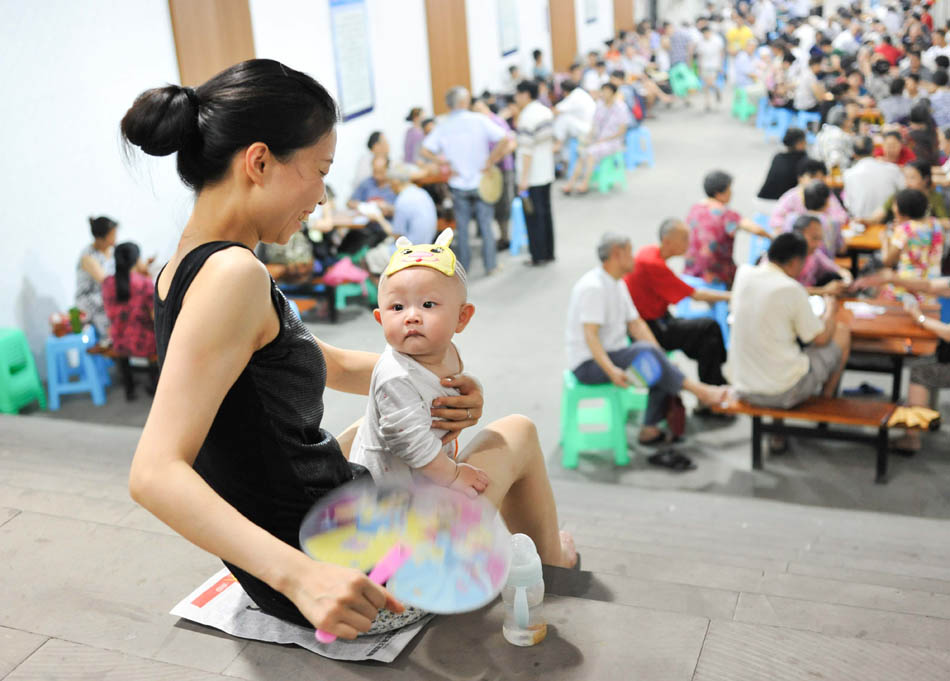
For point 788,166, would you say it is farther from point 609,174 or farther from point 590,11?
point 590,11

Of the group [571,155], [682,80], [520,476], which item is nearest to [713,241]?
[520,476]

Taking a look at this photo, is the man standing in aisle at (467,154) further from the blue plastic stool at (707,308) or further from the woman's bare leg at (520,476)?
the woman's bare leg at (520,476)

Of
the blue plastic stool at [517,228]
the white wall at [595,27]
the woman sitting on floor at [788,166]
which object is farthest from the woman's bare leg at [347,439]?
the white wall at [595,27]

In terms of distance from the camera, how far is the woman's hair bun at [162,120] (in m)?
1.65

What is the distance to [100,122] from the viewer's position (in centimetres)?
670

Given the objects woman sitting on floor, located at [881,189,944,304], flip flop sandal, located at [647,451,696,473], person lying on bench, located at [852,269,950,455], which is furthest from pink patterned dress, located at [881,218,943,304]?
flip flop sandal, located at [647,451,696,473]

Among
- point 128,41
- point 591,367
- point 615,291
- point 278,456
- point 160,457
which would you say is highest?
point 128,41

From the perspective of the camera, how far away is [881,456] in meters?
4.62

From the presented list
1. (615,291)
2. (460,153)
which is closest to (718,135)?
(460,153)

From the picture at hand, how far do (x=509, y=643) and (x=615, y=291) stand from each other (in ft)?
10.0

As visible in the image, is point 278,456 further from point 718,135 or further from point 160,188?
point 718,135

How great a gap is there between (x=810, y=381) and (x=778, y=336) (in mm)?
276

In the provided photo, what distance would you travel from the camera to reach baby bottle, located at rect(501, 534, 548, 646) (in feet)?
6.55

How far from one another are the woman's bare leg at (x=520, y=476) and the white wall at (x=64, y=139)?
164 inches
